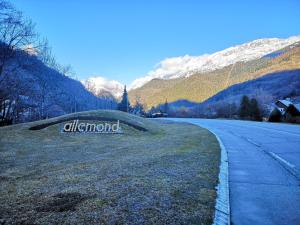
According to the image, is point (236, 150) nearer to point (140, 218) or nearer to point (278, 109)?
point (140, 218)

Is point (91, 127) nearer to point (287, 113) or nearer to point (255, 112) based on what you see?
point (287, 113)

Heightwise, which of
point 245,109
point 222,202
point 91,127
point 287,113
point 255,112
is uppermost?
point 245,109

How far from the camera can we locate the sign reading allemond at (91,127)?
1852cm

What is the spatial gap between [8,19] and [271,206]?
19.2 meters

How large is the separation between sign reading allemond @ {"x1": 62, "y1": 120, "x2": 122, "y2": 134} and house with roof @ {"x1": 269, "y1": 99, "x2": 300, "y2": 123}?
69.9 feet

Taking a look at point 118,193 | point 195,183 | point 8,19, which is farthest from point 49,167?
point 8,19

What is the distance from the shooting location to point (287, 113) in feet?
111

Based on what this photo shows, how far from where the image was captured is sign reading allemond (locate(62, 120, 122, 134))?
1852 centimetres

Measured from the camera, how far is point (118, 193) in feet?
16.6

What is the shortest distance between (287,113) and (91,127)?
83.7 ft

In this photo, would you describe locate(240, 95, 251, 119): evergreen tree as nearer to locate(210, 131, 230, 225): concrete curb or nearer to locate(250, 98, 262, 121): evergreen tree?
locate(250, 98, 262, 121): evergreen tree

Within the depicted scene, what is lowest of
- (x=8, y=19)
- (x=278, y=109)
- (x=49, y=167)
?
(x=49, y=167)

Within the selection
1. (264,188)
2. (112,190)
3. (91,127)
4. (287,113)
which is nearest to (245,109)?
(287,113)

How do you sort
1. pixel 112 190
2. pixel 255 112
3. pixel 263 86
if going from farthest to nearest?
pixel 263 86
pixel 255 112
pixel 112 190
